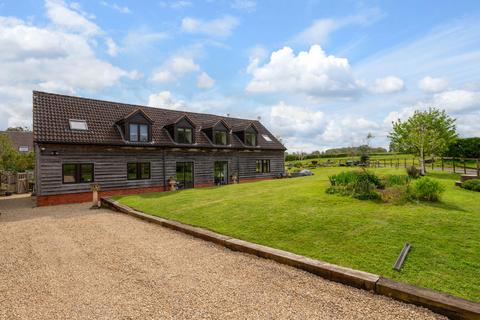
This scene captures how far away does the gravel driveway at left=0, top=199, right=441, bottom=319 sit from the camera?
432cm

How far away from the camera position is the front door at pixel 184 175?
2200 cm

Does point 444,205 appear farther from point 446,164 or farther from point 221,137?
point 446,164

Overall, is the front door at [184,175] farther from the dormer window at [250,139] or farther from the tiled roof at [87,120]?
the dormer window at [250,139]

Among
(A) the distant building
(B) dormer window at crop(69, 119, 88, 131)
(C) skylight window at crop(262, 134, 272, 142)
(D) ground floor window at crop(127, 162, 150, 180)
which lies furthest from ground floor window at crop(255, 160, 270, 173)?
(A) the distant building

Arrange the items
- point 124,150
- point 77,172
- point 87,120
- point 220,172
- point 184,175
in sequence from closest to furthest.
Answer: point 77,172
point 87,120
point 124,150
point 184,175
point 220,172

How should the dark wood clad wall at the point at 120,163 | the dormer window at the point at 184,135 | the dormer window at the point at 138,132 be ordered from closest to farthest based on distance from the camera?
the dark wood clad wall at the point at 120,163 < the dormer window at the point at 138,132 < the dormer window at the point at 184,135

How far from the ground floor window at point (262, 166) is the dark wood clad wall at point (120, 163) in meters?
0.97

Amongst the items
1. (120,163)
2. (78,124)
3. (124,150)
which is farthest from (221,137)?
(78,124)

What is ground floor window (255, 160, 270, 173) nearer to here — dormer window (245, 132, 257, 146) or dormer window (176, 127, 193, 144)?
dormer window (245, 132, 257, 146)

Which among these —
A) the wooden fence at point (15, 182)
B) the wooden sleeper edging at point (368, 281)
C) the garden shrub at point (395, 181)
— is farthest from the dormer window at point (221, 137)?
the wooden fence at point (15, 182)

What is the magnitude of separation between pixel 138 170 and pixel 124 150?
1.78 m

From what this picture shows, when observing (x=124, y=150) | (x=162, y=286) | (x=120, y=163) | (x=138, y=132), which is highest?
(x=138, y=132)

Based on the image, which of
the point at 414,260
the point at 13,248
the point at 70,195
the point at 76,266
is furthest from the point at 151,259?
the point at 70,195

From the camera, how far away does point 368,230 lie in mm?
6883
